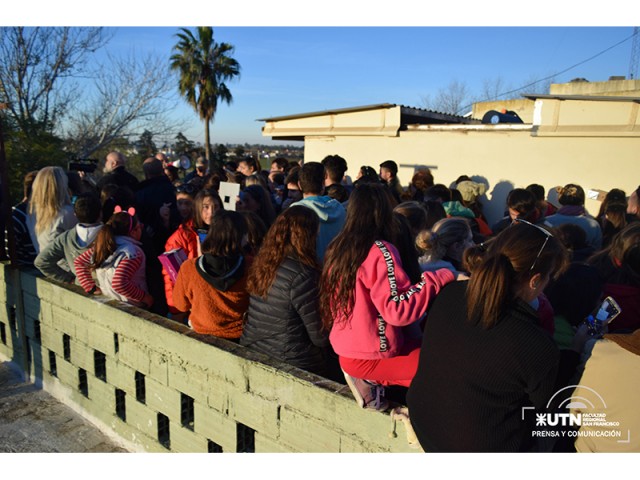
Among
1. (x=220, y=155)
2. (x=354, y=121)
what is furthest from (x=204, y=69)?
(x=354, y=121)

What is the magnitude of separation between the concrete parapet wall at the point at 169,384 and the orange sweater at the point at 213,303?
0.12m

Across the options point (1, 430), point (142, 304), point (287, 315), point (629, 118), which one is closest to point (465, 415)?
point (287, 315)

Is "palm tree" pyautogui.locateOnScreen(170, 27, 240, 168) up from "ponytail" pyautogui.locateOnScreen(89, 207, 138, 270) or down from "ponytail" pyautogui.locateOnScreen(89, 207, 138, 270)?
up

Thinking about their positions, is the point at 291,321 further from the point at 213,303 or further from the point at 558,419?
the point at 558,419

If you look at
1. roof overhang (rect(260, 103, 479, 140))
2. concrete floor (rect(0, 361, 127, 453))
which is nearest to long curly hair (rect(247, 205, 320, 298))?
concrete floor (rect(0, 361, 127, 453))

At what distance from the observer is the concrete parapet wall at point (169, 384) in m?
2.70

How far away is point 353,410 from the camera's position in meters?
2.54

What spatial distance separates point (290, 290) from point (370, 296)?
0.60 metres

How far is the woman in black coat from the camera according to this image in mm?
2785

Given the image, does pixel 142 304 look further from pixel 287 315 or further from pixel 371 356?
pixel 371 356

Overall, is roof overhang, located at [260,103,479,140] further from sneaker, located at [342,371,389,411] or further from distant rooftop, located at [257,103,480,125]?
sneaker, located at [342,371,389,411]

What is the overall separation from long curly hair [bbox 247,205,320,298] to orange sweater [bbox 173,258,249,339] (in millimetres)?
536

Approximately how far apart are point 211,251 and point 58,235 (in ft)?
8.05

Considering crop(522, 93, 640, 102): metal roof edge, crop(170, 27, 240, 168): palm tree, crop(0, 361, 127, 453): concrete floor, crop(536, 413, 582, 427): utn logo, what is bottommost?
crop(0, 361, 127, 453): concrete floor
